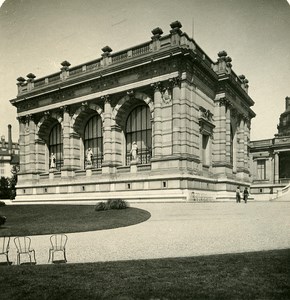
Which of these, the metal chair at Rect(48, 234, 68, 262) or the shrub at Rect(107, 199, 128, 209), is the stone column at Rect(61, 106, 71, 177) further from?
the metal chair at Rect(48, 234, 68, 262)

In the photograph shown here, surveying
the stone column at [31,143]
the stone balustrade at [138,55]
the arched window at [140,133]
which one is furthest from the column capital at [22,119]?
the arched window at [140,133]

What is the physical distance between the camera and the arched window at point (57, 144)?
129ft

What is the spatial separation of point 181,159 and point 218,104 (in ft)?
32.4

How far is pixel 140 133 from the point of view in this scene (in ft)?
107

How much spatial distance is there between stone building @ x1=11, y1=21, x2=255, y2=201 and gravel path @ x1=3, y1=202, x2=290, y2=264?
34.3 feet

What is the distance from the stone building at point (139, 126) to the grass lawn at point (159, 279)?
1791cm

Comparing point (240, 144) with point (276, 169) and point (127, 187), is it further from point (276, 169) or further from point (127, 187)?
point (127, 187)

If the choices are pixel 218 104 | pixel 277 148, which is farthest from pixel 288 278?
pixel 277 148

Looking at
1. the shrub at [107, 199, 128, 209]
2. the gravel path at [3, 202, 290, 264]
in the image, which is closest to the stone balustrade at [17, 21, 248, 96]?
the shrub at [107, 199, 128, 209]

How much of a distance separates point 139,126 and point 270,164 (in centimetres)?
2753

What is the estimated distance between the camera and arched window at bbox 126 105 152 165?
31.9 meters

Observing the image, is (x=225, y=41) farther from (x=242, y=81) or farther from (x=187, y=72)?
(x=242, y=81)

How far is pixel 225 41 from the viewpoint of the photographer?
13812mm

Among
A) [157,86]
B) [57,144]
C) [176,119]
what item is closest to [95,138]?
[57,144]
